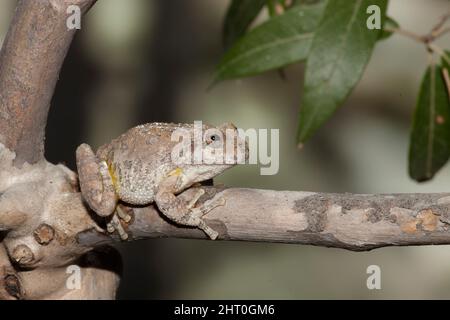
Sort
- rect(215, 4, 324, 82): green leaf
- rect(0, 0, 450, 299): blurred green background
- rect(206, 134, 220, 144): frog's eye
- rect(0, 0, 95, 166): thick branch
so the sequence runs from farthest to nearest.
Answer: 1. rect(0, 0, 450, 299): blurred green background
2. rect(215, 4, 324, 82): green leaf
3. rect(206, 134, 220, 144): frog's eye
4. rect(0, 0, 95, 166): thick branch

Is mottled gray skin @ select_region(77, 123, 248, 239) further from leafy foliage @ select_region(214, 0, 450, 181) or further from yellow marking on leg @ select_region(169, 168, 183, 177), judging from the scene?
leafy foliage @ select_region(214, 0, 450, 181)

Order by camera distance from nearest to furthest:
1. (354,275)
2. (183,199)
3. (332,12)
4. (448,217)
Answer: (448,217) < (183,199) < (332,12) < (354,275)

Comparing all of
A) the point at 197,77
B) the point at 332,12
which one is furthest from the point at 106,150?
the point at 197,77

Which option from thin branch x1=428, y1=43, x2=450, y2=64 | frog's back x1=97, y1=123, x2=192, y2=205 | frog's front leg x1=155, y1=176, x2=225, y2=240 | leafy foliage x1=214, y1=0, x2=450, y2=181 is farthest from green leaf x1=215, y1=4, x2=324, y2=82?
frog's front leg x1=155, y1=176, x2=225, y2=240

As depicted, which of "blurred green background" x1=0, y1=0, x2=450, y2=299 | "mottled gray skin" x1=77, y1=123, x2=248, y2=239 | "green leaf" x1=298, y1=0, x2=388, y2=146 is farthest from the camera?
"blurred green background" x1=0, y1=0, x2=450, y2=299

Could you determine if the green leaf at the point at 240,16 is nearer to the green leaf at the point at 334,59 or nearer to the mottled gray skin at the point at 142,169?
the green leaf at the point at 334,59

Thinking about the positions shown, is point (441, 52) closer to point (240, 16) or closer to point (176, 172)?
point (240, 16)
